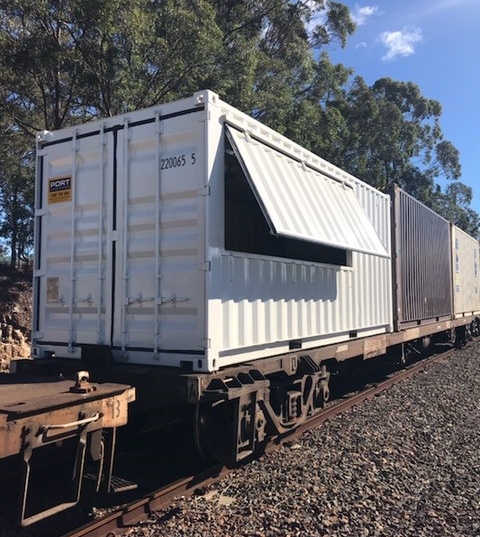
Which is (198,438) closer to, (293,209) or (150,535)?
(150,535)

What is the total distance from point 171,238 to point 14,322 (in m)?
8.88

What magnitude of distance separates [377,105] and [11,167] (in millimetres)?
23792

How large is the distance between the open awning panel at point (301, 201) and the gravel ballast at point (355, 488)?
7.83 feet

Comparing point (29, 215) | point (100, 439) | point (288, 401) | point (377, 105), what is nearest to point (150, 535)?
point (100, 439)

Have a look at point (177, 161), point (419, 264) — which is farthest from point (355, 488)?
point (419, 264)

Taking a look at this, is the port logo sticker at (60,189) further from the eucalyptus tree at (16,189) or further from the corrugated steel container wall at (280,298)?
the eucalyptus tree at (16,189)

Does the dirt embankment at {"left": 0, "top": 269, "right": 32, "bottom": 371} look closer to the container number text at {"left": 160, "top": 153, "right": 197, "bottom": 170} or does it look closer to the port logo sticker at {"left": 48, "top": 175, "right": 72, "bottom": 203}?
the port logo sticker at {"left": 48, "top": 175, "right": 72, "bottom": 203}

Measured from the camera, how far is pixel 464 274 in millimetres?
17484

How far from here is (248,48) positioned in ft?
49.1

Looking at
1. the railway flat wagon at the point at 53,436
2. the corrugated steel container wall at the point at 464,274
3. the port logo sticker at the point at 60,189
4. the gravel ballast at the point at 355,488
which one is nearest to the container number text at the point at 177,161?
the port logo sticker at the point at 60,189

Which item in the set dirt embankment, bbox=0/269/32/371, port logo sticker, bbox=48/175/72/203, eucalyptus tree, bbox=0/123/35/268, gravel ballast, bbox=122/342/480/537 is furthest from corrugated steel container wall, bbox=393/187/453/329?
eucalyptus tree, bbox=0/123/35/268

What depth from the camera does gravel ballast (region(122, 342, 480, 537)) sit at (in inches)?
166

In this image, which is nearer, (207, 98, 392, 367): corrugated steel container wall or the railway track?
the railway track

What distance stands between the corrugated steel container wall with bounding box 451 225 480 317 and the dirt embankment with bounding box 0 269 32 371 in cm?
1164
